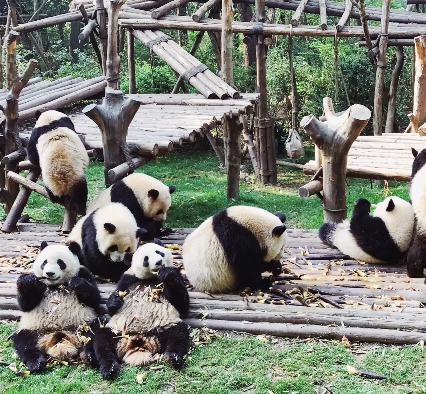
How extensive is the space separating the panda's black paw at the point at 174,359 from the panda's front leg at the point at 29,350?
2.25ft

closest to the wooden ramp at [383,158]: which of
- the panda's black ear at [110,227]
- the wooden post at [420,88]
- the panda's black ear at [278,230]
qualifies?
the wooden post at [420,88]

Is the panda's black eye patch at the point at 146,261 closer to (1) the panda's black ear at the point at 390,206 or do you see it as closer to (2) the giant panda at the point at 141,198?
(2) the giant panda at the point at 141,198

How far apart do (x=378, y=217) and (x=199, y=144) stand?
30.4 ft

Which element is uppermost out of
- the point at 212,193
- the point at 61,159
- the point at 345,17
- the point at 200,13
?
the point at 200,13

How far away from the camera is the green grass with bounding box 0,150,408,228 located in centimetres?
880

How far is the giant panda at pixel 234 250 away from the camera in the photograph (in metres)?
4.19

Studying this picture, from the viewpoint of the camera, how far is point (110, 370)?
324 cm

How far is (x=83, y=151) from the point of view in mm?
6422

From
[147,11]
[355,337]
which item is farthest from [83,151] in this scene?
[147,11]

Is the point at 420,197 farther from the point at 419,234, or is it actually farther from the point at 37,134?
the point at 37,134

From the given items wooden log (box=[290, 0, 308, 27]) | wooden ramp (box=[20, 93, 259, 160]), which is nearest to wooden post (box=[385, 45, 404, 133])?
wooden log (box=[290, 0, 308, 27])

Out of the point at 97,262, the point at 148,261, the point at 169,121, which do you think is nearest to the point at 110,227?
the point at 97,262

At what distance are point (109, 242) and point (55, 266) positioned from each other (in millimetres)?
851

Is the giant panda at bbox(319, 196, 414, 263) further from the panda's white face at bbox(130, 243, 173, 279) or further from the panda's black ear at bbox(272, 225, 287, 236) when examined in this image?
the panda's white face at bbox(130, 243, 173, 279)
